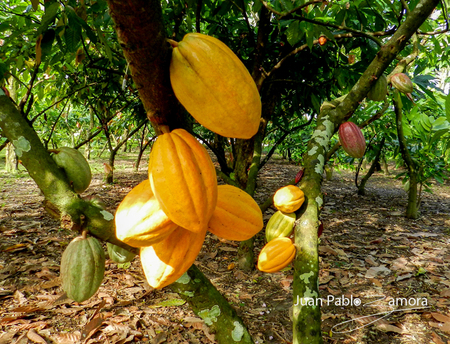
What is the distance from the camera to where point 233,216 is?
0.67 m

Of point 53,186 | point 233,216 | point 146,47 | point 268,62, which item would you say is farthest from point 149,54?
point 268,62

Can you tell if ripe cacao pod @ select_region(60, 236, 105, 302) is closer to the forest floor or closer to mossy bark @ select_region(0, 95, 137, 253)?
mossy bark @ select_region(0, 95, 137, 253)

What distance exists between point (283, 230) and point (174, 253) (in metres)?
0.66

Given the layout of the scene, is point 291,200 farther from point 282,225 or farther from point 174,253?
point 174,253

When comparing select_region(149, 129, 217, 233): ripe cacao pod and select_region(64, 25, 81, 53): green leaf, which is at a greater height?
select_region(64, 25, 81, 53): green leaf

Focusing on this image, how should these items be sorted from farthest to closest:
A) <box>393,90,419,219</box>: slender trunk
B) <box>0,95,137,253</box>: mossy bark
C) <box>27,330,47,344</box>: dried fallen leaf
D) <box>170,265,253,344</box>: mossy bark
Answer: <box>393,90,419,219</box>: slender trunk < <box>27,330,47,344</box>: dried fallen leaf < <box>170,265,253,344</box>: mossy bark < <box>0,95,137,253</box>: mossy bark

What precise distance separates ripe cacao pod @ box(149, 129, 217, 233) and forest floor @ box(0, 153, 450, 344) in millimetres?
1531

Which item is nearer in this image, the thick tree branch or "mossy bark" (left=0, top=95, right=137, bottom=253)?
the thick tree branch

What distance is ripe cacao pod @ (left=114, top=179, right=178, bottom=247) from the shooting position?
0.55 meters

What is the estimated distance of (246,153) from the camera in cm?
245

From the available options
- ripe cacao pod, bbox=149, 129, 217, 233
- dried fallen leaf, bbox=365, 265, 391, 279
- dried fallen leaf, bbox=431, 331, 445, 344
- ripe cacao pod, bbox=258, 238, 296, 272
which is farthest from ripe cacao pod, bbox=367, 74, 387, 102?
dried fallen leaf, bbox=365, 265, 391, 279

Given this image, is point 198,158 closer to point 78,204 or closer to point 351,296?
point 78,204

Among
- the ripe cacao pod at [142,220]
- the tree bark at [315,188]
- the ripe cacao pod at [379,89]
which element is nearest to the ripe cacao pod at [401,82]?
the ripe cacao pod at [379,89]

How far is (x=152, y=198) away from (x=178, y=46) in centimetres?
28
